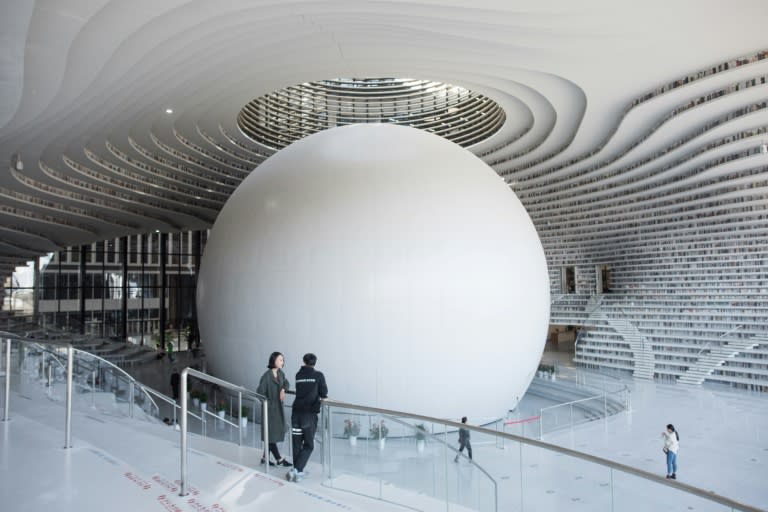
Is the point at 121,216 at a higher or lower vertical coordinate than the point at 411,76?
lower

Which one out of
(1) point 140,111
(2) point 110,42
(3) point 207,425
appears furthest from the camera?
(1) point 140,111

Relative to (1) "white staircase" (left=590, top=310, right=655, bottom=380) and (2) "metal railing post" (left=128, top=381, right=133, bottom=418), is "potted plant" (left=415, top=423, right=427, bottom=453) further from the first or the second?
(1) "white staircase" (left=590, top=310, right=655, bottom=380)

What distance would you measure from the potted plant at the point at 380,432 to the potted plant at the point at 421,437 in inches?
12.0

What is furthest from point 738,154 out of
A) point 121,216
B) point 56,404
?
point 121,216

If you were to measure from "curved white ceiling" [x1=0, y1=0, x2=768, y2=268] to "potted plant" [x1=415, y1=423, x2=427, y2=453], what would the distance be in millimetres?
5256

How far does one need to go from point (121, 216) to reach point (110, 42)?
17.9 m

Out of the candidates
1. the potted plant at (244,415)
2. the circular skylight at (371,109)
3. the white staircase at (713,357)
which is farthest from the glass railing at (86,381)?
the white staircase at (713,357)

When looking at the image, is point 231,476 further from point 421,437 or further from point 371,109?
point 371,109

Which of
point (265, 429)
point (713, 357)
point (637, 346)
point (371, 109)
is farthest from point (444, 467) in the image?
point (371, 109)

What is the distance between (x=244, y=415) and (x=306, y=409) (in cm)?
298

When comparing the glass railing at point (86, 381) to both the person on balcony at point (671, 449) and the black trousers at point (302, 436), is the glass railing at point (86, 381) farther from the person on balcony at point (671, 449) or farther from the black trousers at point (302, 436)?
the person on balcony at point (671, 449)

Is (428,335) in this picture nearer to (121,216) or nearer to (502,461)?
(502,461)

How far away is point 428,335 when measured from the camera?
10781mm

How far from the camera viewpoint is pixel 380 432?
5.57 meters
